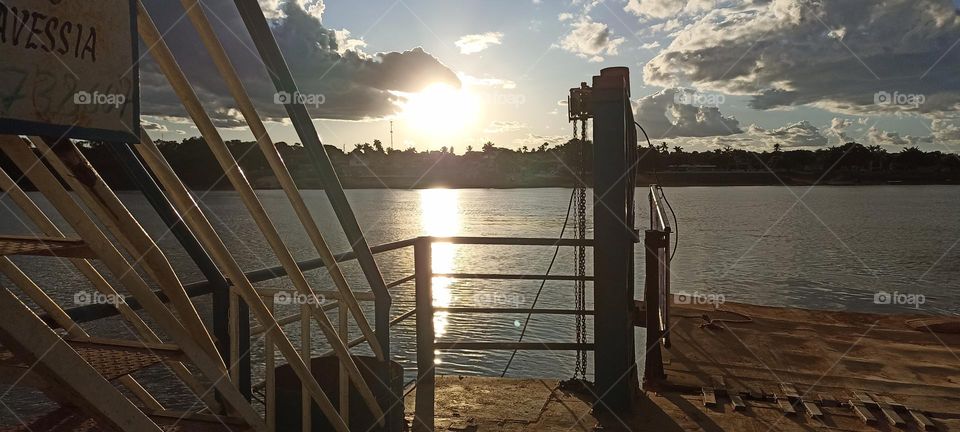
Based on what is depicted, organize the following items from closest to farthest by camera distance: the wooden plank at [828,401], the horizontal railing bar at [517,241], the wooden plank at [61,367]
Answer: the wooden plank at [61,367] < the horizontal railing bar at [517,241] < the wooden plank at [828,401]

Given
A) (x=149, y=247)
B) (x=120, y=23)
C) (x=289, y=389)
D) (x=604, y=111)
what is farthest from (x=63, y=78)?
(x=604, y=111)

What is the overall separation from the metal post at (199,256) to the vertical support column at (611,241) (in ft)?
8.94

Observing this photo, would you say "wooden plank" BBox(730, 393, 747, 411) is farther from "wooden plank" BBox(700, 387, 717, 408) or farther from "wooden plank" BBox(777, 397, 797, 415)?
"wooden plank" BBox(777, 397, 797, 415)

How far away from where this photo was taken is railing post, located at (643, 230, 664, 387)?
19.9 feet

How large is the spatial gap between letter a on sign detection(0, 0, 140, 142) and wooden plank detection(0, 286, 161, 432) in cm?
47

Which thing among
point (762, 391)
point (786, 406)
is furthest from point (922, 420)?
point (762, 391)

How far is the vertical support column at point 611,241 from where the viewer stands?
4.86 metres

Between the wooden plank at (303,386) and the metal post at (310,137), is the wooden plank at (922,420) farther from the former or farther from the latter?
the wooden plank at (303,386)

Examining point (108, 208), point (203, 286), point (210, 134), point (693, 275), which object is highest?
point (210, 134)

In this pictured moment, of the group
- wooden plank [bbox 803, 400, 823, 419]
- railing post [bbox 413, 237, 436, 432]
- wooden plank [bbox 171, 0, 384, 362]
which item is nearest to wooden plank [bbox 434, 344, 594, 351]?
railing post [bbox 413, 237, 436, 432]

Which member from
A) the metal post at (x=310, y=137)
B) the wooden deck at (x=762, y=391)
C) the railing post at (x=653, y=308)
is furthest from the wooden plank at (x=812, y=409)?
the metal post at (x=310, y=137)

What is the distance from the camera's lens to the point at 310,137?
276cm

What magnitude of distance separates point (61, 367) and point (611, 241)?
4141 millimetres

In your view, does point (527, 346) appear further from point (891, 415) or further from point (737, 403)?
point (891, 415)
